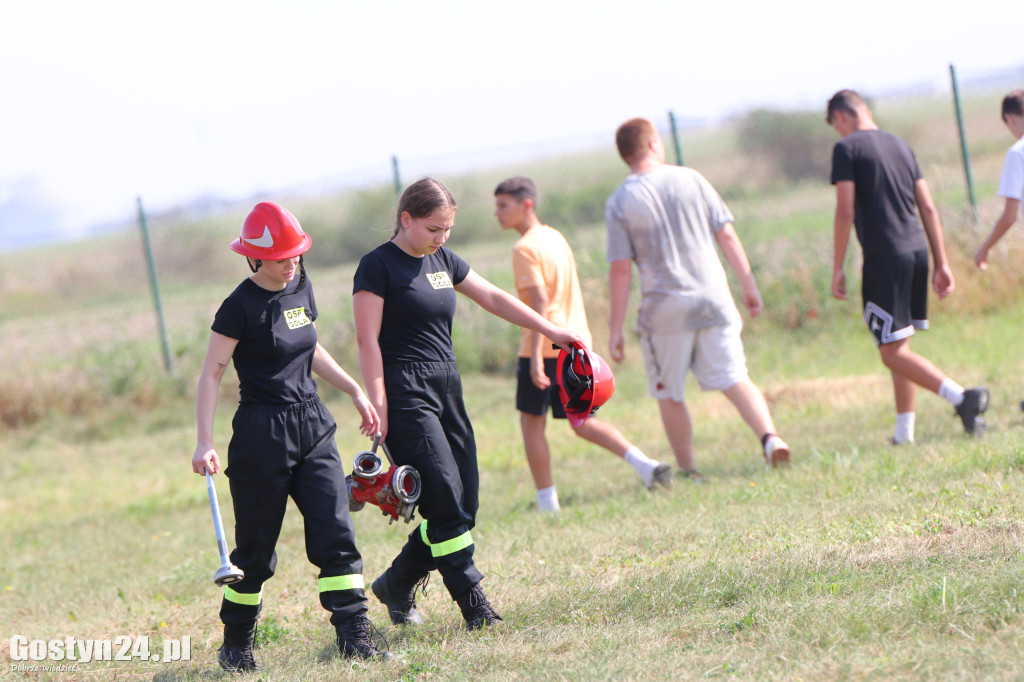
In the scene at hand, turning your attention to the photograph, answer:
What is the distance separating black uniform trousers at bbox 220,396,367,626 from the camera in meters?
A: 4.14

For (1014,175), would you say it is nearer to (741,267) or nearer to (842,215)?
(842,215)

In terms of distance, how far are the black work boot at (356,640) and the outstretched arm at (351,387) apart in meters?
0.75

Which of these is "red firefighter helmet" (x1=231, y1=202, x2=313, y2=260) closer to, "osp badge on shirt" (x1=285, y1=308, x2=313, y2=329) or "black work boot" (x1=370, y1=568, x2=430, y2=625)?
"osp badge on shirt" (x1=285, y1=308, x2=313, y2=329)

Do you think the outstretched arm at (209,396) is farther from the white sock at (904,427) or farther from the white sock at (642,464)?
the white sock at (904,427)

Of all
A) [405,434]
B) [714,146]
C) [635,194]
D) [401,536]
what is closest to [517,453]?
[401,536]

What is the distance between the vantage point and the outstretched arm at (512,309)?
4516mm

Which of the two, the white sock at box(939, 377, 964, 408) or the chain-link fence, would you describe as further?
the chain-link fence

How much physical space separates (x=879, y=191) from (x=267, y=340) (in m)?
4.13

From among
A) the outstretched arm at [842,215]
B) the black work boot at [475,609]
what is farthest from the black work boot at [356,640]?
the outstretched arm at [842,215]

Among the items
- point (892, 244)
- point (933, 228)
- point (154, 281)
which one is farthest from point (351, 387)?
point (154, 281)

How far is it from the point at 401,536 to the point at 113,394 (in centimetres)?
662

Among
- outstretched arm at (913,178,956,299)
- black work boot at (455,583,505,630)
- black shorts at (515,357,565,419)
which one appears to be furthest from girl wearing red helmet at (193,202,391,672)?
outstretched arm at (913,178,956,299)

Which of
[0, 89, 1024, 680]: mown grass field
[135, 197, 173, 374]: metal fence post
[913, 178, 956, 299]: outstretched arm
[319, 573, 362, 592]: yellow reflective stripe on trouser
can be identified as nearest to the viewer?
[0, 89, 1024, 680]: mown grass field

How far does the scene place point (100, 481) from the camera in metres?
9.52
